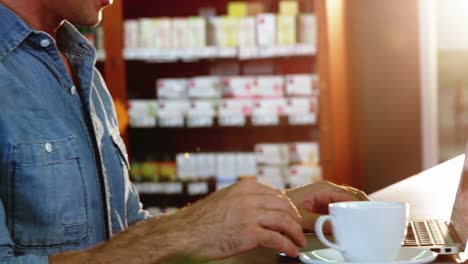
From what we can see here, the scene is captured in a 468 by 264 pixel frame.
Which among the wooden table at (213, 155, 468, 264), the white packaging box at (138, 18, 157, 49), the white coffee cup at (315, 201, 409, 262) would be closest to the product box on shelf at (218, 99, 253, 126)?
the white packaging box at (138, 18, 157, 49)

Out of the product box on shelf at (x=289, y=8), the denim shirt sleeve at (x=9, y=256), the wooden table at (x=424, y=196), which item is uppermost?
the product box on shelf at (x=289, y=8)

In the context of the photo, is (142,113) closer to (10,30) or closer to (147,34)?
(147,34)

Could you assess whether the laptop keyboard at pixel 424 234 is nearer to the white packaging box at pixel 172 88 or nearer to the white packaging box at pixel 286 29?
the white packaging box at pixel 286 29

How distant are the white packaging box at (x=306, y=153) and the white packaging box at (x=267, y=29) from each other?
22.2 inches

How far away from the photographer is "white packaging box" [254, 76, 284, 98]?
4359mm

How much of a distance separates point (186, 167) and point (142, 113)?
0.38 metres

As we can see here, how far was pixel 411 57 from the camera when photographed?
4.57m

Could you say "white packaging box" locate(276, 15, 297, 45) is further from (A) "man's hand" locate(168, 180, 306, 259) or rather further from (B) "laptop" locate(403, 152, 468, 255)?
(A) "man's hand" locate(168, 180, 306, 259)

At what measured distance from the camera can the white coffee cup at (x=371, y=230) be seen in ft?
3.20

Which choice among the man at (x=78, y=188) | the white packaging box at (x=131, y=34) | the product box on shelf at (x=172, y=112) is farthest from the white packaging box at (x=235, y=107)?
the man at (x=78, y=188)

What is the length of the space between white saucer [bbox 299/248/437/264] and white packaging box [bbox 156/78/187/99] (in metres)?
3.45

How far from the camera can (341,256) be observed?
105cm

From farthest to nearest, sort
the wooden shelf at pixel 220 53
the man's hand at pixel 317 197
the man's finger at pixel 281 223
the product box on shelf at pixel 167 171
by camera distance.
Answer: the product box on shelf at pixel 167 171, the wooden shelf at pixel 220 53, the man's hand at pixel 317 197, the man's finger at pixel 281 223

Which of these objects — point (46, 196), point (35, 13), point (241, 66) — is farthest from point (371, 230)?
point (241, 66)
